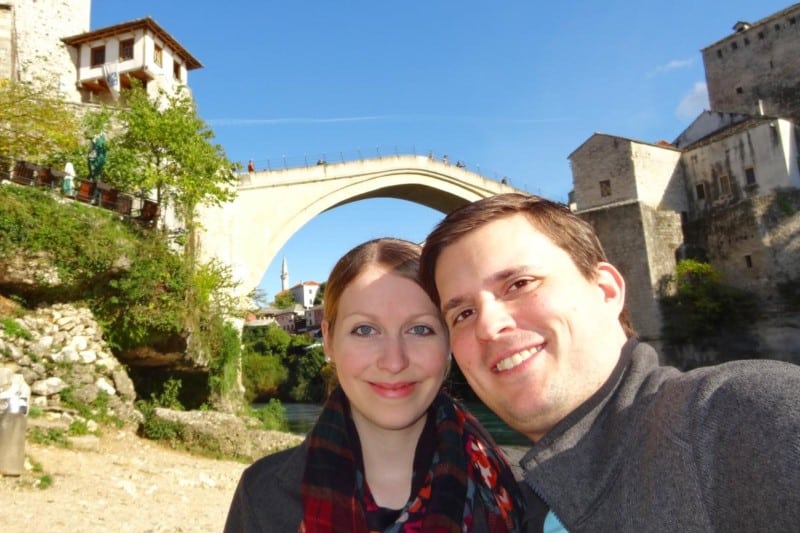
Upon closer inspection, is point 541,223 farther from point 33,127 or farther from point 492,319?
point 33,127

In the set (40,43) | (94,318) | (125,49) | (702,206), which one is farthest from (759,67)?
(94,318)

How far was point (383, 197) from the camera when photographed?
81.2 ft

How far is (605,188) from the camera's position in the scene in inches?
1021

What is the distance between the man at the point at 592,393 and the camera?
79 cm

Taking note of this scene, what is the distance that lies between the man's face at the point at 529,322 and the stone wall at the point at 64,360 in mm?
8513

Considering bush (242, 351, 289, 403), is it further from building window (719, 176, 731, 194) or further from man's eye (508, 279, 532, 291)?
man's eye (508, 279, 532, 291)

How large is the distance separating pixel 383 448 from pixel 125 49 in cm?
2174

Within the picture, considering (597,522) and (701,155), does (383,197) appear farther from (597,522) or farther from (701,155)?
(597,522)

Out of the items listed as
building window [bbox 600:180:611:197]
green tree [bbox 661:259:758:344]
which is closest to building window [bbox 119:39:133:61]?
building window [bbox 600:180:611:197]

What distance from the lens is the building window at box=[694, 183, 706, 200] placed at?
2619 centimetres

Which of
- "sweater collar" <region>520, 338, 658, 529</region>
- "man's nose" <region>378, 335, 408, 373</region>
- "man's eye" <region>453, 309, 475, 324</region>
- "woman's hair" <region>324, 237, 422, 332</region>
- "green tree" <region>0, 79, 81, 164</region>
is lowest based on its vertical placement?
"sweater collar" <region>520, 338, 658, 529</region>

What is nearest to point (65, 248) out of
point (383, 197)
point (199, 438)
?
point (199, 438)

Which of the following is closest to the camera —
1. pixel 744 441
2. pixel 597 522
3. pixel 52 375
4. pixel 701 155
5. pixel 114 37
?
pixel 744 441

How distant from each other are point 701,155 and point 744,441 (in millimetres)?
29391
